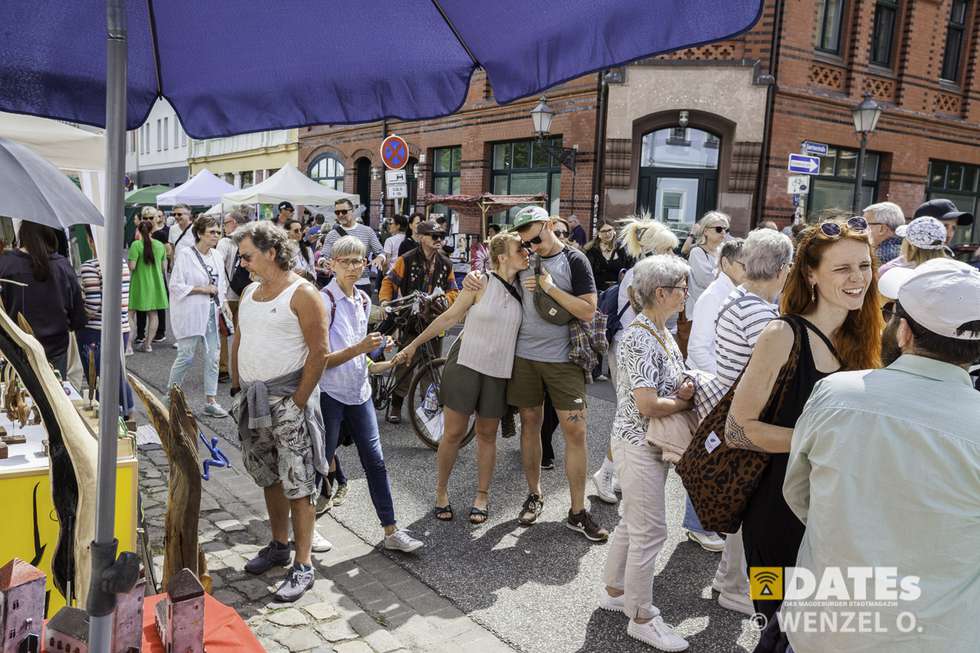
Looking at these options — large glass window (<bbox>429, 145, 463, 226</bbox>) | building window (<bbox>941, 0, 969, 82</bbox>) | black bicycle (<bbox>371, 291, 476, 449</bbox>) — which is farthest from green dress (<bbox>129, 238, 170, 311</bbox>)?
building window (<bbox>941, 0, 969, 82</bbox>)

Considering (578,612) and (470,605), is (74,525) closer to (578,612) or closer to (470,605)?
(470,605)

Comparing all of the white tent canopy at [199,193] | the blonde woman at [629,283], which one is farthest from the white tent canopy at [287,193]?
the blonde woman at [629,283]

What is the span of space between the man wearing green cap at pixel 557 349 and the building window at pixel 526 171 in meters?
12.6

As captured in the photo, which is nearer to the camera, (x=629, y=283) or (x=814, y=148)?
(x=629, y=283)

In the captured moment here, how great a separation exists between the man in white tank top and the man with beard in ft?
8.49

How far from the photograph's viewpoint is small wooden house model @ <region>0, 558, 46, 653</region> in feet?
5.27

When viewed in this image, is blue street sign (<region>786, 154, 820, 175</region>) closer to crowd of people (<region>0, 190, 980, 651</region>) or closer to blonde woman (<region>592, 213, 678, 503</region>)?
crowd of people (<region>0, 190, 980, 651</region>)

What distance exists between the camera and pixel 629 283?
548 cm

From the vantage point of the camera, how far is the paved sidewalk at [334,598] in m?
3.38

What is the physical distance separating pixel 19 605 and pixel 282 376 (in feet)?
7.03

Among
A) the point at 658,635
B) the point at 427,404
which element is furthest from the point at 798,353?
the point at 427,404

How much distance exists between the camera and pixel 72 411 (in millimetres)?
2176

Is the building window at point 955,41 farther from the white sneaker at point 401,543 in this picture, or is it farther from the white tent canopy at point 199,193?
the white sneaker at point 401,543

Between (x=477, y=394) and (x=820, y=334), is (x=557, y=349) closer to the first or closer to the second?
(x=477, y=394)
